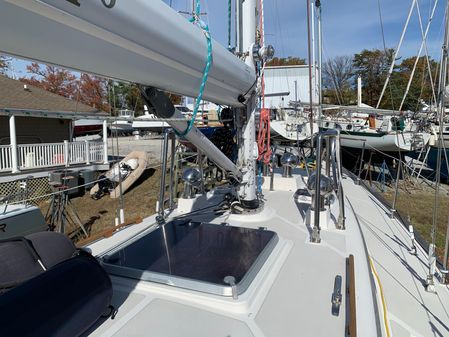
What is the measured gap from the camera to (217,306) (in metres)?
1.79

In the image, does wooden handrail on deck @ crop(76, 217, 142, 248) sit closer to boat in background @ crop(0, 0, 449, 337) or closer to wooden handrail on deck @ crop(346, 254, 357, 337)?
boat in background @ crop(0, 0, 449, 337)

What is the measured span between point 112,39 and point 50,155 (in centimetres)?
1383

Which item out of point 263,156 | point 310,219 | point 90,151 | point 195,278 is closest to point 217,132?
point 263,156

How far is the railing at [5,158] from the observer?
39.3 feet

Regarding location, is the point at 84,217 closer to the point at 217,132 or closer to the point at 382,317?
the point at 217,132

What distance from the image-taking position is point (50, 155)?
43.7 feet

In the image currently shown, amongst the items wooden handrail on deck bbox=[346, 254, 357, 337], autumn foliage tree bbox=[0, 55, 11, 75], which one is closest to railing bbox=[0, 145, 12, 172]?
autumn foliage tree bbox=[0, 55, 11, 75]

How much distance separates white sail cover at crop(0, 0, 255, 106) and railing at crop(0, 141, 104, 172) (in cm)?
1281

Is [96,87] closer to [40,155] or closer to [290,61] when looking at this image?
[40,155]

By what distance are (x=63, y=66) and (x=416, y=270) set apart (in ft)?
10.7

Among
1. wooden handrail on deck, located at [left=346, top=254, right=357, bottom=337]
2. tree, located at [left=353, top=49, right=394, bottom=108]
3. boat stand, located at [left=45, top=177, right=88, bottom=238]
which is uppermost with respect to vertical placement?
tree, located at [left=353, top=49, right=394, bottom=108]

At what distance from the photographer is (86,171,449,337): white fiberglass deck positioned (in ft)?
5.39

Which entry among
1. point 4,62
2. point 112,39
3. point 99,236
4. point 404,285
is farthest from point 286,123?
point 112,39

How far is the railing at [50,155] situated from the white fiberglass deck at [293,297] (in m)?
11.7
